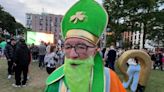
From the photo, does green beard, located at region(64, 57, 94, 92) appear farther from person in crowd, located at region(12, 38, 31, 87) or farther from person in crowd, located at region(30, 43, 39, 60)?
person in crowd, located at region(30, 43, 39, 60)

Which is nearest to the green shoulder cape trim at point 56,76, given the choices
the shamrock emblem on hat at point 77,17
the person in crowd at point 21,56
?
the shamrock emblem on hat at point 77,17

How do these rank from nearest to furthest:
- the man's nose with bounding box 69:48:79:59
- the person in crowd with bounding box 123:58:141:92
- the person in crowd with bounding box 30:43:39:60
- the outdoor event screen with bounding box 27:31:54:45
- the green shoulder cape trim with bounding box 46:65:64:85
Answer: the man's nose with bounding box 69:48:79:59 → the green shoulder cape trim with bounding box 46:65:64:85 → the person in crowd with bounding box 123:58:141:92 → the person in crowd with bounding box 30:43:39:60 → the outdoor event screen with bounding box 27:31:54:45

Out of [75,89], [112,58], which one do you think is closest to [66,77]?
[75,89]

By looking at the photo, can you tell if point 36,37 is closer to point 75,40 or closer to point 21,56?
point 21,56

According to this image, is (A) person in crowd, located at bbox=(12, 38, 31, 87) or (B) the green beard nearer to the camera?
(B) the green beard

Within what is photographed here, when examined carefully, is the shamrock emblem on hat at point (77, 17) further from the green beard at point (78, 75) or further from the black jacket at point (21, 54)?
the black jacket at point (21, 54)

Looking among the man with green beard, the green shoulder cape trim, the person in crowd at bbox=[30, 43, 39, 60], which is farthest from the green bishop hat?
the person in crowd at bbox=[30, 43, 39, 60]

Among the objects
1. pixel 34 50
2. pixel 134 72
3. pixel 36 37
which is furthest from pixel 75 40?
pixel 36 37

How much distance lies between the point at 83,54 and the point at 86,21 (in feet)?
0.83

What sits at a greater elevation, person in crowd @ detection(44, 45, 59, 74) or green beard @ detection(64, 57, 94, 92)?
green beard @ detection(64, 57, 94, 92)

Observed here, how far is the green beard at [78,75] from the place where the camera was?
8.75 feet

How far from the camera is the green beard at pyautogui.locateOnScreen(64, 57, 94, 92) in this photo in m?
2.67

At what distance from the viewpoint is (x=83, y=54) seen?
2707 mm

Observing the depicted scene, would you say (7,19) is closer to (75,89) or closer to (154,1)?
(154,1)
